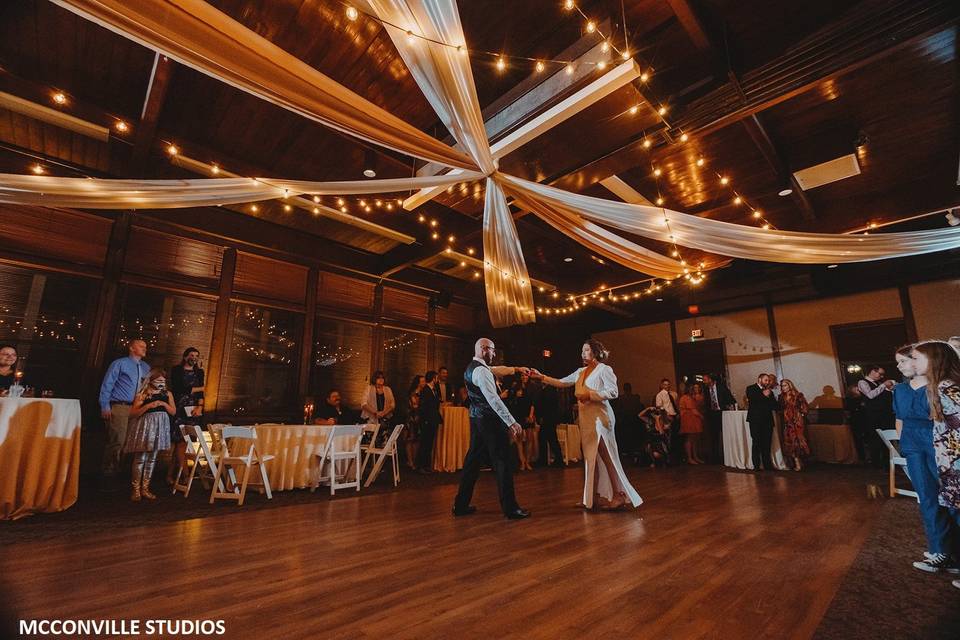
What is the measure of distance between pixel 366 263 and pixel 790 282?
8375mm

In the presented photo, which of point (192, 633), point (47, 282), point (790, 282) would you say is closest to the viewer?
point (192, 633)

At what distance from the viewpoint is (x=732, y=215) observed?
6.07m

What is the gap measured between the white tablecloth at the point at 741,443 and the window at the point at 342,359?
6.16 m

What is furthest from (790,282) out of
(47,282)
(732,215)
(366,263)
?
(47,282)

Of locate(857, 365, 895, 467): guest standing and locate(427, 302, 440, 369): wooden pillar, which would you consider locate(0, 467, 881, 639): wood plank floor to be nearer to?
locate(857, 365, 895, 467): guest standing

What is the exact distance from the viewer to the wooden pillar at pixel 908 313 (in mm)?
7262

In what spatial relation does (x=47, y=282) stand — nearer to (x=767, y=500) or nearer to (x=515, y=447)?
(x=515, y=447)

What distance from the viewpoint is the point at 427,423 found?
20.4 ft

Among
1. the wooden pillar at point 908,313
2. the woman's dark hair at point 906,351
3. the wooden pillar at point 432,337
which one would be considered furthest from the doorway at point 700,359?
the woman's dark hair at point 906,351

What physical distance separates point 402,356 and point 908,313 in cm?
911

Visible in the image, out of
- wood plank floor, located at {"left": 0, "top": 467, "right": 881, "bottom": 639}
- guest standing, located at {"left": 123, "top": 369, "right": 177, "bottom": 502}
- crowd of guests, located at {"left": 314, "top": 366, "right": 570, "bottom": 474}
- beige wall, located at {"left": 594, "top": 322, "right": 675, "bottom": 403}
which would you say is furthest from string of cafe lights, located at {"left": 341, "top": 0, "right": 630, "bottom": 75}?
beige wall, located at {"left": 594, "top": 322, "right": 675, "bottom": 403}

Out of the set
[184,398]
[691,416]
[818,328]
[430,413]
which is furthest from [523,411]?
[818,328]

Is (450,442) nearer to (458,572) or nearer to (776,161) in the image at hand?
(458,572)

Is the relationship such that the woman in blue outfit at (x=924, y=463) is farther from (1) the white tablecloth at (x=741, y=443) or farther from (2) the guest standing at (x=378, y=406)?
(2) the guest standing at (x=378, y=406)
